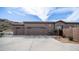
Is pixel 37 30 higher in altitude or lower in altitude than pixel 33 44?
higher

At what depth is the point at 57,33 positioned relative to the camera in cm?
384

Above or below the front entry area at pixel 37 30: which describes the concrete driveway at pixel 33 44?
below

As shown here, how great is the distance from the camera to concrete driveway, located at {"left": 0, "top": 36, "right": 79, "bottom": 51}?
3.75 metres

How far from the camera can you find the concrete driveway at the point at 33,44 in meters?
3.75

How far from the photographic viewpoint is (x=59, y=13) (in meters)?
3.81

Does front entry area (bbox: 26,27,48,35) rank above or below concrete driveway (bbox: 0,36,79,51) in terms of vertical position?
above

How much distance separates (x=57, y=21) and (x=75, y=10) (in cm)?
40

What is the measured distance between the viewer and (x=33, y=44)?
3787 mm

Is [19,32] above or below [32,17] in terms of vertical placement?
below

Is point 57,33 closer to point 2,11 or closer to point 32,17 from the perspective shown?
point 32,17

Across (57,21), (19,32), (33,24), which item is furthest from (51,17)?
(19,32)
